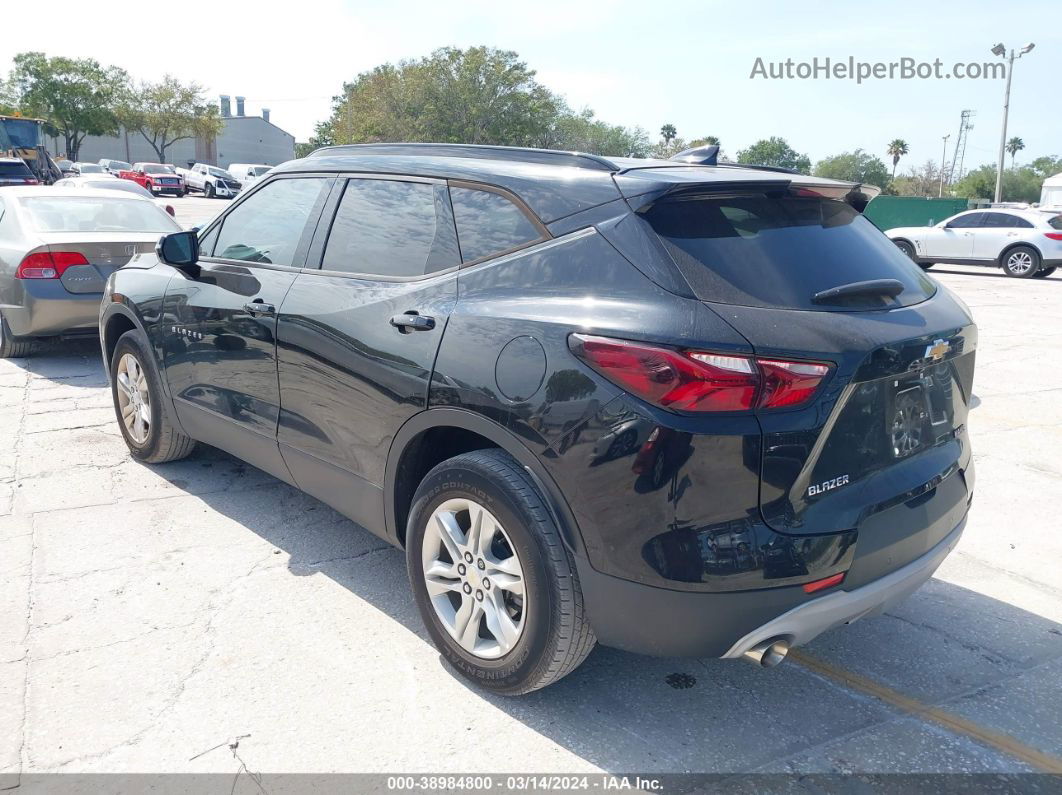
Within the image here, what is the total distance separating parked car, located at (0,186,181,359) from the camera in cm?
757

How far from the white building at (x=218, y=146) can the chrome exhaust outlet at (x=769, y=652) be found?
251ft

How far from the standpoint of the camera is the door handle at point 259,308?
150 inches

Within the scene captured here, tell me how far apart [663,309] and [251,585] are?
236cm

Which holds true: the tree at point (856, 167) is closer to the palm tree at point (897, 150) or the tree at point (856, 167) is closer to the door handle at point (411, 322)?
the palm tree at point (897, 150)

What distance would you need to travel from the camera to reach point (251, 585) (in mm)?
3844

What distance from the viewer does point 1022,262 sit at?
20.4m

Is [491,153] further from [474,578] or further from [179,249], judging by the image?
→ [179,249]

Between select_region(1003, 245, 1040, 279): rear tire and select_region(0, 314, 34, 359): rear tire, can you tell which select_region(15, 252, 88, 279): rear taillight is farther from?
select_region(1003, 245, 1040, 279): rear tire

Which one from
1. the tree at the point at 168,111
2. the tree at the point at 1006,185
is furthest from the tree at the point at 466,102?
the tree at the point at 1006,185

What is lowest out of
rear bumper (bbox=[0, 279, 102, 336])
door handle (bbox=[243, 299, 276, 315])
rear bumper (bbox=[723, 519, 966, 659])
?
rear bumper (bbox=[723, 519, 966, 659])

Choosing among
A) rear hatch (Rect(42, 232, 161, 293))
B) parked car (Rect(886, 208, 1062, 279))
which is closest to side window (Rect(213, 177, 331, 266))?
rear hatch (Rect(42, 232, 161, 293))

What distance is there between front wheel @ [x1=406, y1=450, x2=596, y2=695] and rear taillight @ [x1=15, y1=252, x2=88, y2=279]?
19.4 feet

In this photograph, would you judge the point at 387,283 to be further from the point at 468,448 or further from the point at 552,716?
the point at 552,716

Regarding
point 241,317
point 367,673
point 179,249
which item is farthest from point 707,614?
point 179,249
